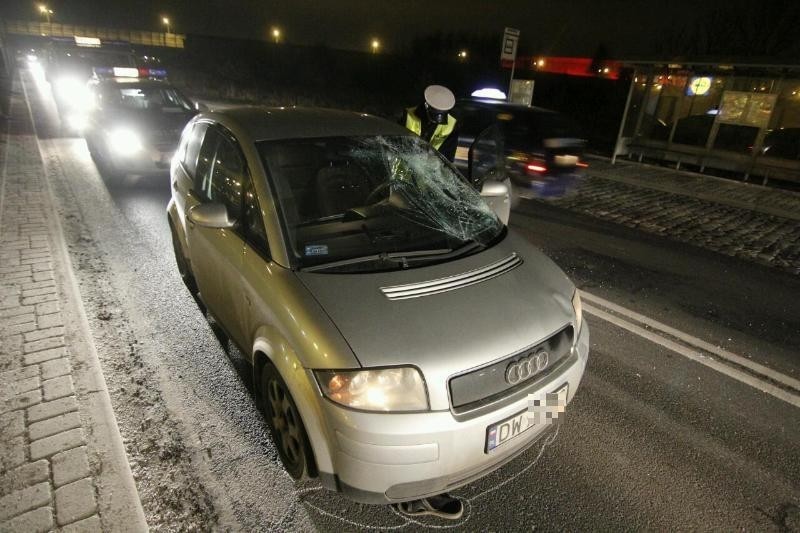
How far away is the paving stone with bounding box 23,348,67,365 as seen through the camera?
3.19 meters

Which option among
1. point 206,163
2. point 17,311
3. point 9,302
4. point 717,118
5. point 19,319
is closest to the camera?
point 206,163

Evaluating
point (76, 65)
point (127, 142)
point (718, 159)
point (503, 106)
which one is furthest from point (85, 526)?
point (76, 65)

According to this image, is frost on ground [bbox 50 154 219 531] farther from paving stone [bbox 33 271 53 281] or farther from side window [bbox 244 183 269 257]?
side window [bbox 244 183 269 257]

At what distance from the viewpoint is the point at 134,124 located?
7.46 meters

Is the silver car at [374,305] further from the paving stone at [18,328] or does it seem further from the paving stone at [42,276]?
the paving stone at [42,276]

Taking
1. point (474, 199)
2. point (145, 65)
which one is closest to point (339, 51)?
point (145, 65)

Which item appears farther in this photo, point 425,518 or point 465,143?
point 465,143

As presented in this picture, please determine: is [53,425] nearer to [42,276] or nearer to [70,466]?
[70,466]

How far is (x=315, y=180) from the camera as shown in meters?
3.00

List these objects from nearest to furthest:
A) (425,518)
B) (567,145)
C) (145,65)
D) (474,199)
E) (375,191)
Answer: (425,518), (375,191), (474,199), (567,145), (145,65)

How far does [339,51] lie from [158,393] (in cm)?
4743

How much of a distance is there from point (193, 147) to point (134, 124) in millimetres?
4641

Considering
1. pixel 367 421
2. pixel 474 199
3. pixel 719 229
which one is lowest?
pixel 719 229

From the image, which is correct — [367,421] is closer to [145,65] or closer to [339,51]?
[145,65]
